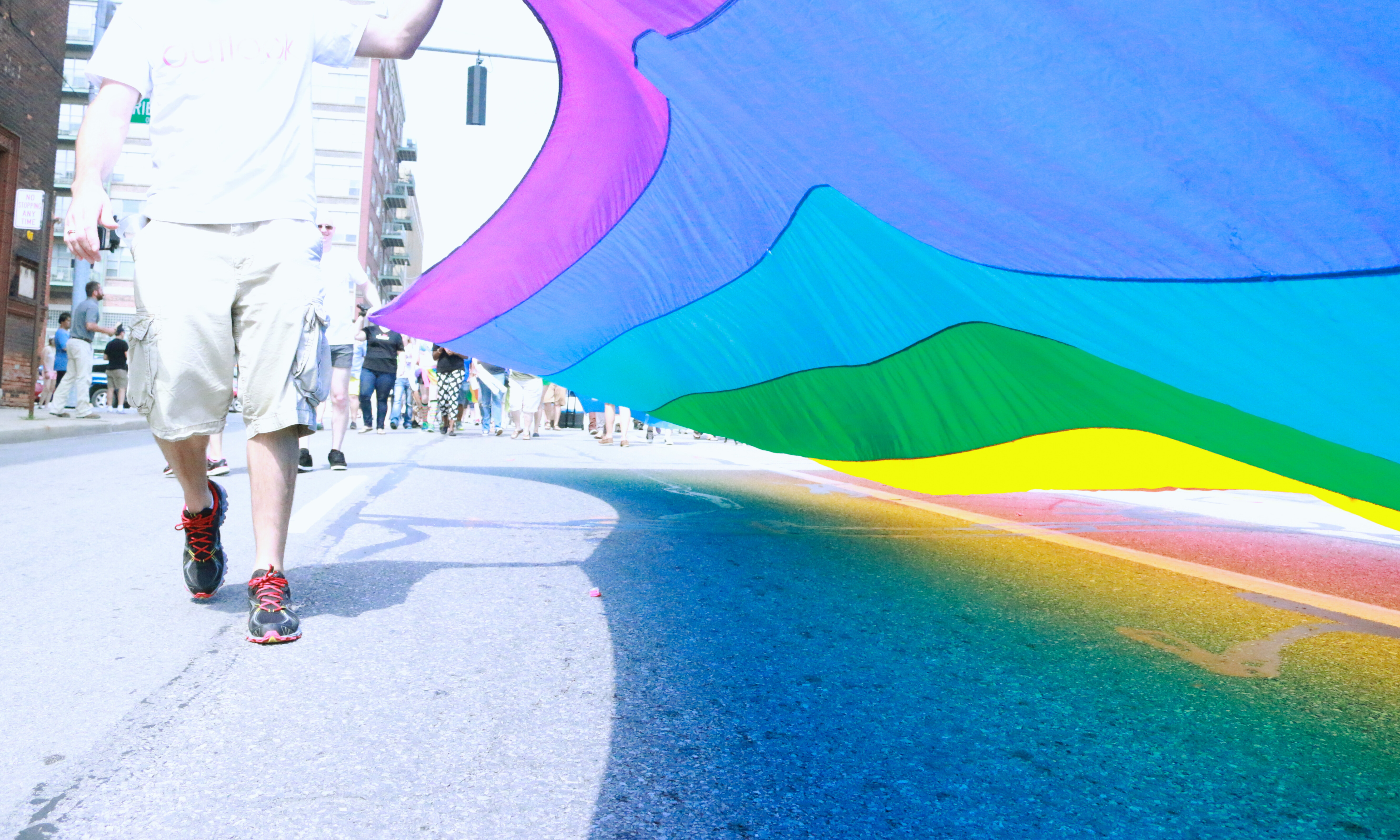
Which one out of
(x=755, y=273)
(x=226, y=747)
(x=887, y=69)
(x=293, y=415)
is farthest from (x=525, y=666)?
(x=755, y=273)

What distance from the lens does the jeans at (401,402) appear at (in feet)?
67.6

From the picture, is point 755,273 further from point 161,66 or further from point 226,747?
point 226,747

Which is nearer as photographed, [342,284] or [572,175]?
[572,175]

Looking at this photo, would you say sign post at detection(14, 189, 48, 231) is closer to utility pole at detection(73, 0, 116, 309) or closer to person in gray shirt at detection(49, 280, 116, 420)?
utility pole at detection(73, 0, 116, 309)

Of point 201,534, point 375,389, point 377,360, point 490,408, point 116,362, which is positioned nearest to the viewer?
point 201,534

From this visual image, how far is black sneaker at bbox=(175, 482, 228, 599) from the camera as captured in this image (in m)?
2.78

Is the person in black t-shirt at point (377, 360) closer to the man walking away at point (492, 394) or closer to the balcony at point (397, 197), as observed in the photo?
the man walking away at point (492, 394)

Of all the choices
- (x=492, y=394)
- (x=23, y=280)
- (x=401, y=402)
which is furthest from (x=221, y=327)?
(x=23, y=280)

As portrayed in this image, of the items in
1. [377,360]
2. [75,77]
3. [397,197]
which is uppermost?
[75,77]

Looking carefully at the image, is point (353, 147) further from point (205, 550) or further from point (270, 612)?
point (270, 612)

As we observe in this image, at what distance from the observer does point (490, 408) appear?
17422 millimetres

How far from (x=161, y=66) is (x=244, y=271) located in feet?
1.92

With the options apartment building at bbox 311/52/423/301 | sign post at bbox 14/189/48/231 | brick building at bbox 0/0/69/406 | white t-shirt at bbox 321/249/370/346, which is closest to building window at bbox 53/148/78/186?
apartment building at bbox 311/52/423/301

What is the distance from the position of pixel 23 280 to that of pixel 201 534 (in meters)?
20.5
